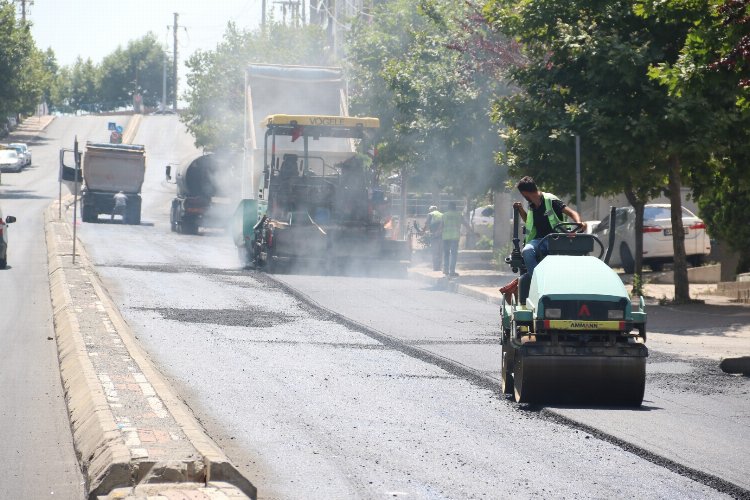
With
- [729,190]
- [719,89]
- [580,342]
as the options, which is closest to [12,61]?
[729,190]

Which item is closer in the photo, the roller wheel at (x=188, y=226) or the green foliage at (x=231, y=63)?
the roller wheel at (x=188, y=226)

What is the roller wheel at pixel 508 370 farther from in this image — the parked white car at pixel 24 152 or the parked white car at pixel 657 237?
the parked white car at pixel 24 152

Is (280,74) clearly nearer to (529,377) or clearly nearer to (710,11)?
(710,11)

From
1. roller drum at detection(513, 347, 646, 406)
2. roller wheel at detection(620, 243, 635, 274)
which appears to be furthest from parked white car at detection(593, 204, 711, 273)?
roller drum at detection(513, 347, 646, 406)

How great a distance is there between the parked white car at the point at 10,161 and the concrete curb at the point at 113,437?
68.2 m

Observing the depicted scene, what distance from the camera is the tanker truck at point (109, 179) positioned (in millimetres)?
46625

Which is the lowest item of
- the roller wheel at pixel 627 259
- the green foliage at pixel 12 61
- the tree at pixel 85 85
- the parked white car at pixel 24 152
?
the roller wheel at pixel 627 259

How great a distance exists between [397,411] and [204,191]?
34.2 m

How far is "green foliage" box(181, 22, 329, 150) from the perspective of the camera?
63.5 meters

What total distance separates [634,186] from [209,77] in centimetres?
4815

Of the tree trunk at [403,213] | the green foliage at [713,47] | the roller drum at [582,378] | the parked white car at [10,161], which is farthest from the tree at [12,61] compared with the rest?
the roller drum at [582,378]

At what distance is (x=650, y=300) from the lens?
22.5 metres

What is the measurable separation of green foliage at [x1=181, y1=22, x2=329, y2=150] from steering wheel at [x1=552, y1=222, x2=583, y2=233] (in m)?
51.1

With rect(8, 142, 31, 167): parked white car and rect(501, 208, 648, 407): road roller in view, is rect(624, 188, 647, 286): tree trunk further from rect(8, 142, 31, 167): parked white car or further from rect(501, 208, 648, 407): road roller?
rect(8, 142, 31, 167): parked white car
